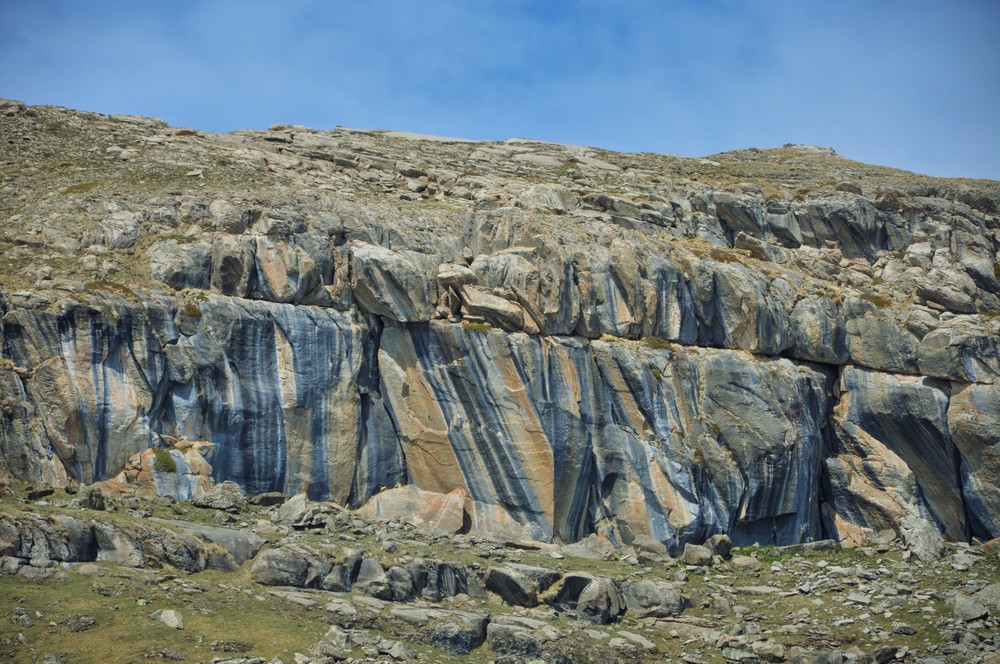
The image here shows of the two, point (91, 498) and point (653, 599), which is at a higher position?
point (91, 498)

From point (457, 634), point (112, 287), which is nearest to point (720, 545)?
point (457, 634)

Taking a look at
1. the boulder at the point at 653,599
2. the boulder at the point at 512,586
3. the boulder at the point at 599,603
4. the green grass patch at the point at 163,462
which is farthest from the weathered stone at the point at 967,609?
the green grass patch at the point at 163,462

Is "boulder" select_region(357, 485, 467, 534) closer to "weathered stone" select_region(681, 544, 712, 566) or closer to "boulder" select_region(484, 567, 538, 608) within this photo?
"boulder" select_region(484, 567, 538, 608)

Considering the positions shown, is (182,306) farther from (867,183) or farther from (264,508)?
(867,183)

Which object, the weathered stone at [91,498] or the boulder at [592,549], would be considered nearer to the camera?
the weathered stone at [91,498]

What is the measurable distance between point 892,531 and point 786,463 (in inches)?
238

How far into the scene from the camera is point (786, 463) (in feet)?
168

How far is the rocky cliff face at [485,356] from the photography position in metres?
43.6

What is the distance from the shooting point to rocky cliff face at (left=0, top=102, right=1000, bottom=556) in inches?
1718

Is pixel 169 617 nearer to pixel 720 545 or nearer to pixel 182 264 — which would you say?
pixel 182 264

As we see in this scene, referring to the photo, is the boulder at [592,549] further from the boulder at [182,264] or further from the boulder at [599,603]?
the boulder at [182,264]

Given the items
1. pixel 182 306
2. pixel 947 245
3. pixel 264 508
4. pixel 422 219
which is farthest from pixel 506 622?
pixel 947 245

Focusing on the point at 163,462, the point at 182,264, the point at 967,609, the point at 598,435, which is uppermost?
the point at 182,264

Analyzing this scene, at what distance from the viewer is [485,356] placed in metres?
47.9
